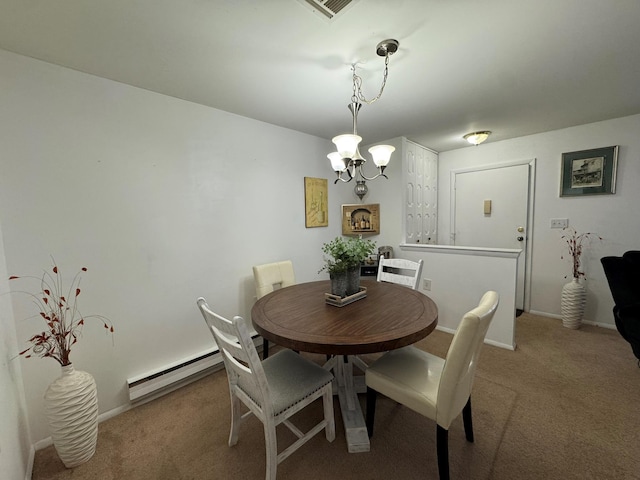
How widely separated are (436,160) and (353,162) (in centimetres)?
281

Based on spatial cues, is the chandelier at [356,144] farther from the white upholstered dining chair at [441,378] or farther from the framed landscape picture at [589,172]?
the framed landscape picture at [589,172]

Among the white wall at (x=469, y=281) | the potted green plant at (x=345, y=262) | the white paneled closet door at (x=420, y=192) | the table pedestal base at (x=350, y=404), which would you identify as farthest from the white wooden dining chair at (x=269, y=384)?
the white paneled closet door at (x=420, y=192)

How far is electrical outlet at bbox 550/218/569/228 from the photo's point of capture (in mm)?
2973

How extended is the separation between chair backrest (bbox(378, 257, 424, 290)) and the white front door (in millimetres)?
1828

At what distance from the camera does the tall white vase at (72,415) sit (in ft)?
4.26

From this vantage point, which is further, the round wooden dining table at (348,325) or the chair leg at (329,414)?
the chair leg at (329,414)

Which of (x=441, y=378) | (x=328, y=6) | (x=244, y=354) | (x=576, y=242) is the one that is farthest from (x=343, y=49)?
(x=576, y=242)

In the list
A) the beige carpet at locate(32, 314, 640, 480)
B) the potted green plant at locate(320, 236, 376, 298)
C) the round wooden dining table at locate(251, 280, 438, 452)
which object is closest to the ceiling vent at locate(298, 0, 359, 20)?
the potted green plant at locate(320, 236, 376, 298)

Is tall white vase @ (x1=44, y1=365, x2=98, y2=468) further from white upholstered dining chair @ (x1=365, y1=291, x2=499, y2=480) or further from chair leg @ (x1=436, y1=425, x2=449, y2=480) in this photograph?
chair leg @ (x1=436, y1=425, x2=449, y2=480)

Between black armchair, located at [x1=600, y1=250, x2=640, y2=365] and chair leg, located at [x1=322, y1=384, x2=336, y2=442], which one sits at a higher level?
black armchair, located at [x1=600, y1=250, x2=640, y2=365]

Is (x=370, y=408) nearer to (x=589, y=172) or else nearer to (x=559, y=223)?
(x=559, y=223)

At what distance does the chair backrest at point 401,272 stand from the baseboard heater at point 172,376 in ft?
5.42

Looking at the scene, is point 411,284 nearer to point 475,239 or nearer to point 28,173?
point 475,239

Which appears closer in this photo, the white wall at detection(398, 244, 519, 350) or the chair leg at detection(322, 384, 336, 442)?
the chair leg at detection(322, 384, 336, 442)
